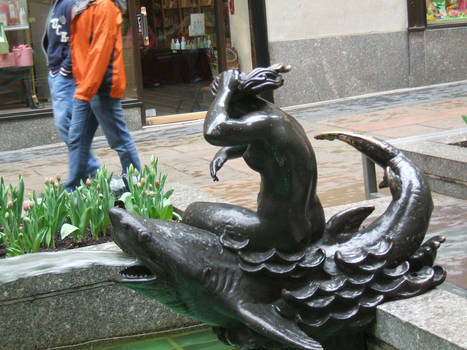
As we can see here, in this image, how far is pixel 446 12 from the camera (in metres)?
14.6

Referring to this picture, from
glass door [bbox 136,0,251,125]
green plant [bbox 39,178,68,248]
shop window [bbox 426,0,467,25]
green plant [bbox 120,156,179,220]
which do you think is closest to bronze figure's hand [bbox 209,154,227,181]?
green plant [bbox 120,156,179,220]

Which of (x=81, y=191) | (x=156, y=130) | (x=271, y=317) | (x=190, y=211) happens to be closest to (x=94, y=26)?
(x=81, y=191)

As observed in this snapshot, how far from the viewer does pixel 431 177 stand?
555 cm

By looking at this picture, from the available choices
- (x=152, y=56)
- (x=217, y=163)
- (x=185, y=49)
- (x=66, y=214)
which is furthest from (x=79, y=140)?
(x=185, y=49)

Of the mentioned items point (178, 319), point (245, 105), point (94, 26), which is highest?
point (94, 26)

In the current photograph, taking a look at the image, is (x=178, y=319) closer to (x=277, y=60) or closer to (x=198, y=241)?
(x=198, y=241)

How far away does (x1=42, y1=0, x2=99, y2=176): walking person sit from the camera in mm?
6848

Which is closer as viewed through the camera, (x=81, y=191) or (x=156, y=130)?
(x=81, y=191)

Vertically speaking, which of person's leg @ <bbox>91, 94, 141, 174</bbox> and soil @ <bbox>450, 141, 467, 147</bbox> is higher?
person's leg @ <bbox>91, 94, 141, 174</bbox>

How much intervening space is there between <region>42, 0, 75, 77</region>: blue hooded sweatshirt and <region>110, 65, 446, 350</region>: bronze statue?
4110 millimetres

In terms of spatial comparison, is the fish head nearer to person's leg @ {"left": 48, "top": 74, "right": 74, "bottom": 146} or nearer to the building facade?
person's leg @ {"left": 48, "top": 74, "right": 74, "bottom": 146}

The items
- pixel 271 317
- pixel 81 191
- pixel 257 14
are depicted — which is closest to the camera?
pixel 271 317

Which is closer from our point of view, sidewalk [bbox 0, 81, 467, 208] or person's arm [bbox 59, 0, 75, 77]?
person's arm [bbox 59, 0, 75, 77]

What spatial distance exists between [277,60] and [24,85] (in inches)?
158
